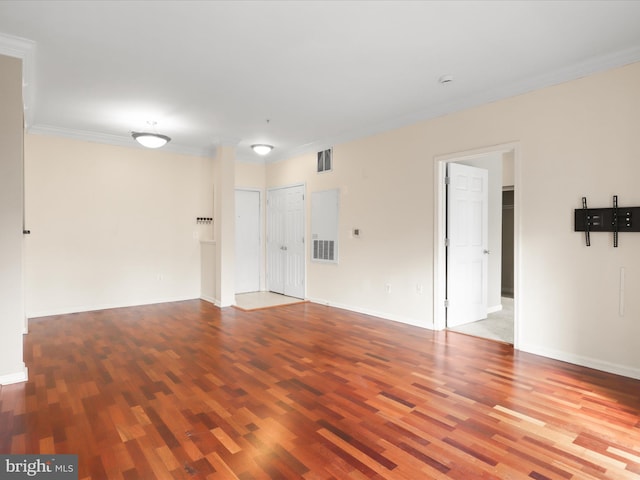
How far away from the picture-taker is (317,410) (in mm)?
2570

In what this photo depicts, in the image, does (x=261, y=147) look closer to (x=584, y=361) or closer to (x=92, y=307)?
(x=92, y=307)

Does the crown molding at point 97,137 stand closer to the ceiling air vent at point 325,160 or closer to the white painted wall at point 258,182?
the white painted wall at point 258,182

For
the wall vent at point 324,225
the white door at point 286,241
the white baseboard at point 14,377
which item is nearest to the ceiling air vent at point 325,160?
the wall vent at point 324,225

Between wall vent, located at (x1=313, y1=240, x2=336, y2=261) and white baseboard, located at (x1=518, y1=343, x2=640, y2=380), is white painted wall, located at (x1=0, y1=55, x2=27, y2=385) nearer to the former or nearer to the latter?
wall vent, located at (x1=313, y1=240, x2=336, y2=261)

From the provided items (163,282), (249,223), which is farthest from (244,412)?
(249,223)

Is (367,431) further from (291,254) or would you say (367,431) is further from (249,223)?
(249,223)

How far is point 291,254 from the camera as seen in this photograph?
7078 mm

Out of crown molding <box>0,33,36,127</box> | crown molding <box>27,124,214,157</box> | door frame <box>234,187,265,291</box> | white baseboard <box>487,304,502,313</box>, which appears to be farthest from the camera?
door frame <box>234,187,265,291</box>

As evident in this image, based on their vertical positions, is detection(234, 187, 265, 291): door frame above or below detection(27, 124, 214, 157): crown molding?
below

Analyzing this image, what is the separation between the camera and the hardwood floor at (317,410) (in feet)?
6.46

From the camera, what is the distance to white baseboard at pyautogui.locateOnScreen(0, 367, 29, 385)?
3015mm

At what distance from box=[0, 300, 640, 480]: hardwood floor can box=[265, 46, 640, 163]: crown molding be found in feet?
8.80

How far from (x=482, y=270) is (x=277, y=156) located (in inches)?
167

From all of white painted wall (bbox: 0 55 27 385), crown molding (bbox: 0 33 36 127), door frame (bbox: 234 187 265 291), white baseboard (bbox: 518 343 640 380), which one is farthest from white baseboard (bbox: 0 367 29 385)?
door frame (bbox: 234 187 265 291)
